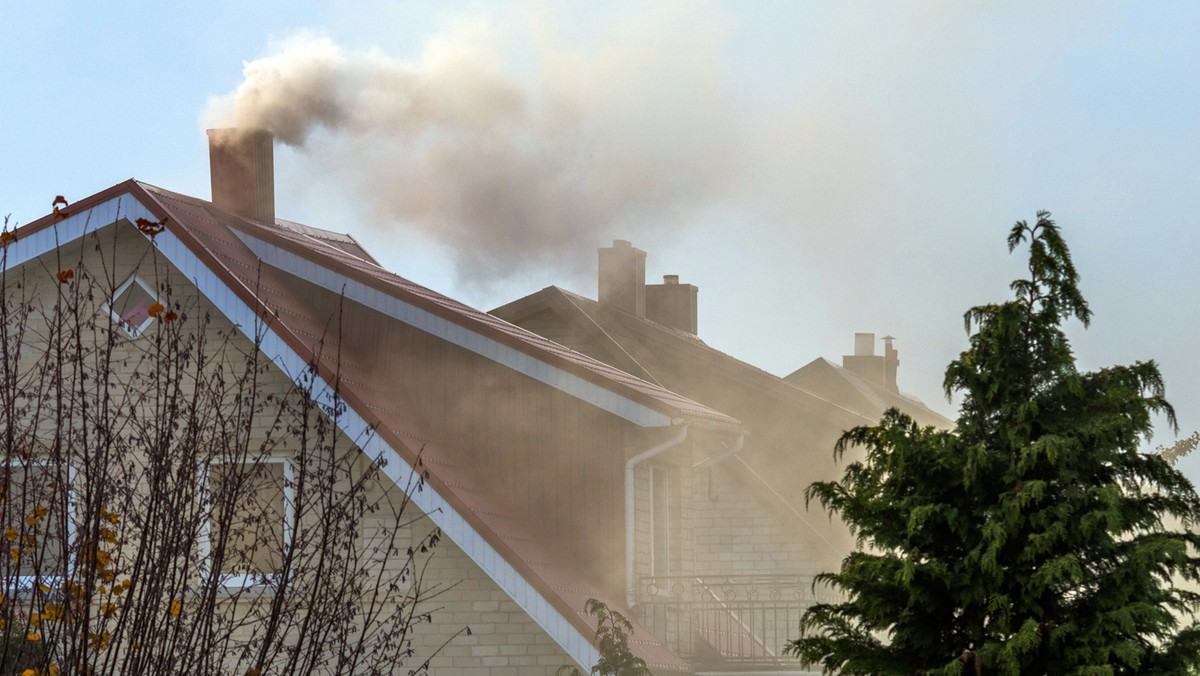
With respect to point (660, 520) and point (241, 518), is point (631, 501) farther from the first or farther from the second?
point (241, 518)

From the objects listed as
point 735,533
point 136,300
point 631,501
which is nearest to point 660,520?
point 631,501

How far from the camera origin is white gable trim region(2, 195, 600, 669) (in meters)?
13.4

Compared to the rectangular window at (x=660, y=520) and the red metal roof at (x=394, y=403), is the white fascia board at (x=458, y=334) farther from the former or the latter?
the rectangular window at (x=660, y=520)

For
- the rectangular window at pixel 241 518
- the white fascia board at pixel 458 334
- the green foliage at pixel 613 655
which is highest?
the white fascia board at pixel 458 334

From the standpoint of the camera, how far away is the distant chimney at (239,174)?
19.2 meters

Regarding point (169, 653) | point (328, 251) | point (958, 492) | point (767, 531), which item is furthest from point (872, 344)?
point (169, 653)

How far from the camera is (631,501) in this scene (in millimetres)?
16250

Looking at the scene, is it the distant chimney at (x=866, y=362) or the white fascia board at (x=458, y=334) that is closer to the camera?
the white fascia board at (x=458, y=334)

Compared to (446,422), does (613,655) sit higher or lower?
lower

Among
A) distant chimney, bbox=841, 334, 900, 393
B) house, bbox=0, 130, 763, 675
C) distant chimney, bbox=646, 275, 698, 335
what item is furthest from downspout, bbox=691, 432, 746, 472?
distant chimney, bbox=841, 334, 900, 393

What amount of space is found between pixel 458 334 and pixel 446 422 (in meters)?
A: 0.96

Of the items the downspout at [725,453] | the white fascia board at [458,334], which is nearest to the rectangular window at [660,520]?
the downspout at [725,453]

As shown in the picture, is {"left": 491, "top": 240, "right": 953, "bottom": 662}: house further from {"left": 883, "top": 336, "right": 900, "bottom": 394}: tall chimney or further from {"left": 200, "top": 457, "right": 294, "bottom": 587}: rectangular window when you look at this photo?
{"left": 883, "top": 336, "right": 900, "bottom": 394}: tall chimney

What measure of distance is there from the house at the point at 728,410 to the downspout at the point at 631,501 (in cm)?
415
